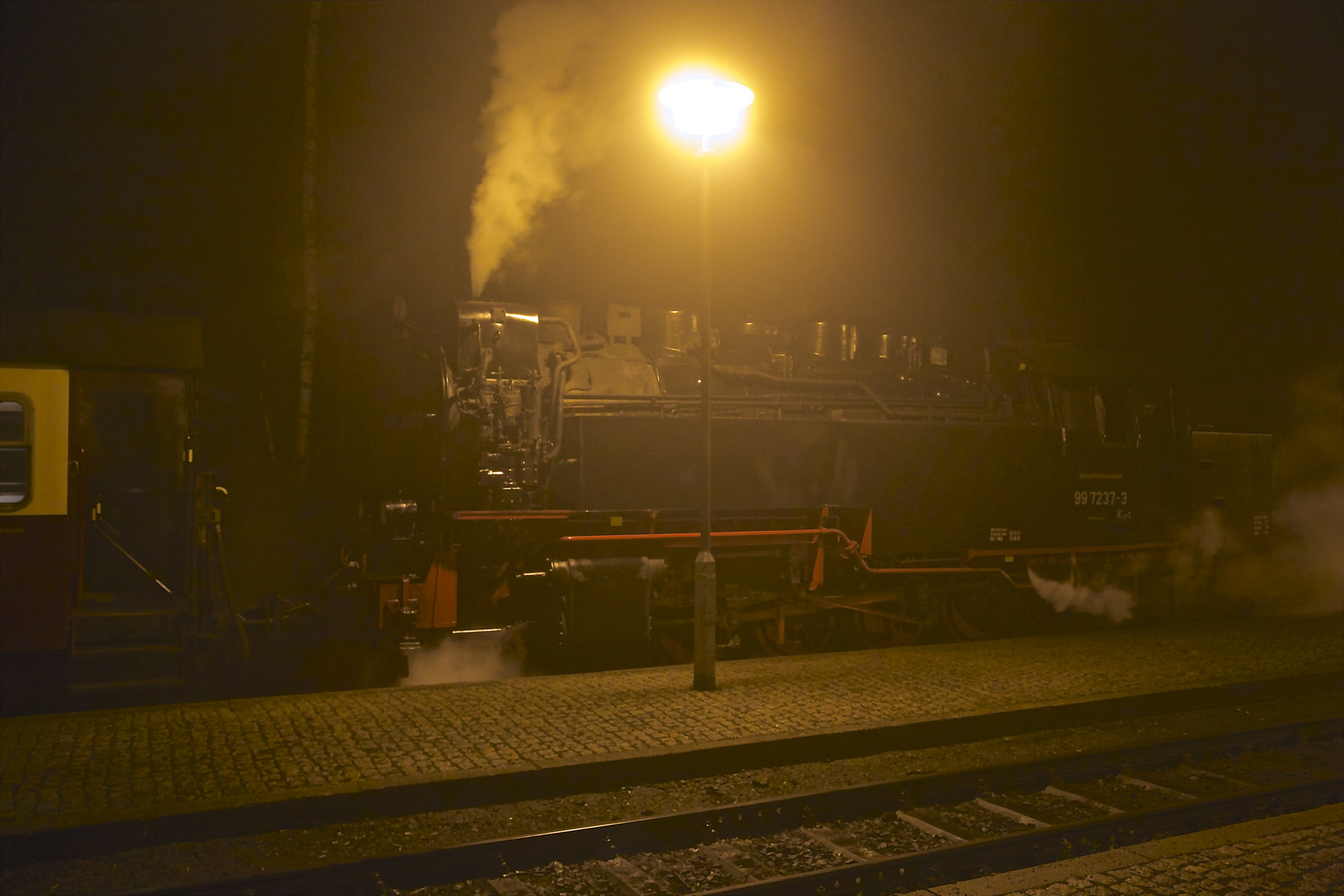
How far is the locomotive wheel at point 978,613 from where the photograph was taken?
10.0 metres

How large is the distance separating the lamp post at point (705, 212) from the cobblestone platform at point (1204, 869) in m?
3.09

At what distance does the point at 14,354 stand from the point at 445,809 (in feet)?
14.0

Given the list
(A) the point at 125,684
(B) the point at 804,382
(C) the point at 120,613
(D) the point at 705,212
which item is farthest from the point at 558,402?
(A) the point at 125,684

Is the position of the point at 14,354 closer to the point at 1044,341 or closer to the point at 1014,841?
the point at 1014,841

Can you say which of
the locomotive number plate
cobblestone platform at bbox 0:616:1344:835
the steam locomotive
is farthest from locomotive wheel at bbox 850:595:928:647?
the locomotive number plate

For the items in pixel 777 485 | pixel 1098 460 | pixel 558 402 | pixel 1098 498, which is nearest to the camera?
pixel 558 402

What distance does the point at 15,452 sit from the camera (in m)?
6.54

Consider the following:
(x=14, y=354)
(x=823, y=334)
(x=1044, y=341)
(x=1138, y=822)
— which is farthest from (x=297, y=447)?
(x=1044, y=341)

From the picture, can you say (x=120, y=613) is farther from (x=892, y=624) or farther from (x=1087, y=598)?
(x=1087, y=598)

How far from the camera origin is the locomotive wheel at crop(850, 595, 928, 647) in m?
9.54

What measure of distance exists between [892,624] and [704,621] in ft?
10.3

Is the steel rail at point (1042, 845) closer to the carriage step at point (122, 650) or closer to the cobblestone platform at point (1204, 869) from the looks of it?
the cobblestone platform at point (1204, 869)

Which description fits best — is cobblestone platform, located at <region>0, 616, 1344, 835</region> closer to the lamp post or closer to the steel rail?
the lamp post

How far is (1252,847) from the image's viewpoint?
4598mm
